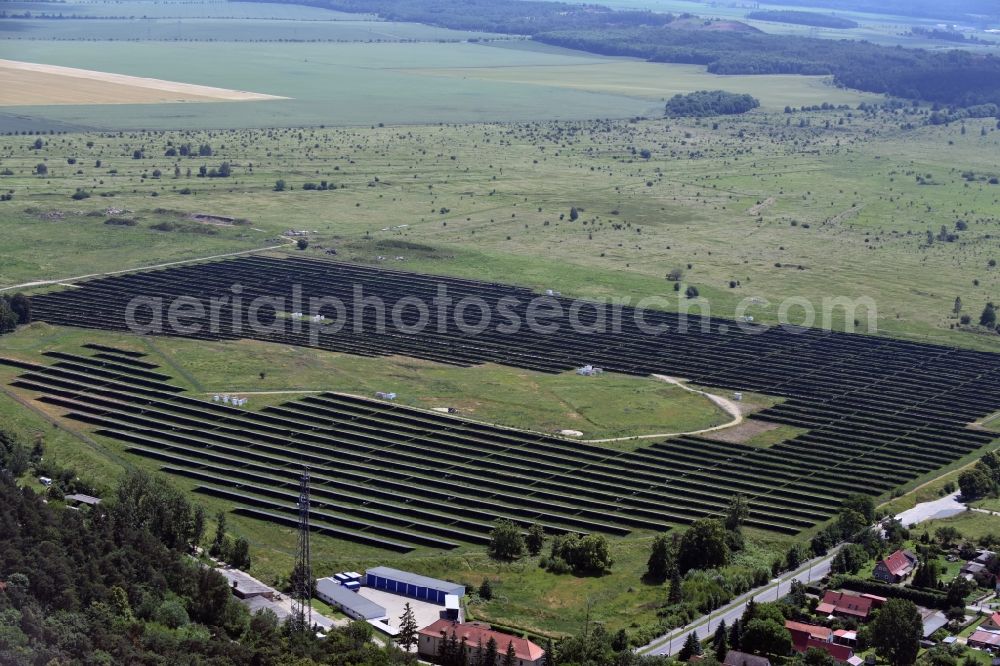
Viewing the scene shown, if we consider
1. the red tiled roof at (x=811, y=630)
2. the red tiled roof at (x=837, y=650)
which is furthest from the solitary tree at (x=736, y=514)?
the red tiled roof at (x=837, y=650)

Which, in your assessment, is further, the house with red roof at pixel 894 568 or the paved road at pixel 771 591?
the house with red roof at pixel 894 568

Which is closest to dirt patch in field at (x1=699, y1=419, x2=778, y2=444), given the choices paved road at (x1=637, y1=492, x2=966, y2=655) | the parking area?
paved road at (x1=637, y1=492, x2=966, y2=655)

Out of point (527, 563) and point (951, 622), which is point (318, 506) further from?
point (951, 622)

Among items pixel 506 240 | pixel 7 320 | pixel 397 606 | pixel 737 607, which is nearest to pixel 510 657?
pixel 397 606

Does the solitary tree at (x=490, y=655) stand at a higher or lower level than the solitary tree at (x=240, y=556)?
higher

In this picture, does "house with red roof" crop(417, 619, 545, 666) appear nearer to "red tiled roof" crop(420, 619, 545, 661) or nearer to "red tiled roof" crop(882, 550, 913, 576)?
"red tiled roof" crop(420, 619, 545, 661)

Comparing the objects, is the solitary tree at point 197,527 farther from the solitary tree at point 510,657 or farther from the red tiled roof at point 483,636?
the solitary tree at point 510,657
